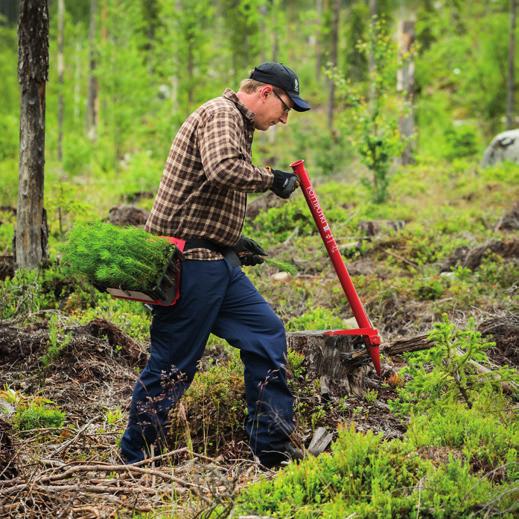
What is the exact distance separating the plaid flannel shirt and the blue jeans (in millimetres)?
197

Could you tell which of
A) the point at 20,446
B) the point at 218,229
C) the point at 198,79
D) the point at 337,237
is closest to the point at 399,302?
the point at 337,237

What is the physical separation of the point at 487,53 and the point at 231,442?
26.8m

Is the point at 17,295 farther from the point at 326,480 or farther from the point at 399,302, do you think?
the point at 326,480

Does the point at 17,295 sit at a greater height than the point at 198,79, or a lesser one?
lesser

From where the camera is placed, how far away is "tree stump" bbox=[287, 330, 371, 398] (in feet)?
16.9

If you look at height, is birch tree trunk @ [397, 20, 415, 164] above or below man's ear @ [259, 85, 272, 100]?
Result: above

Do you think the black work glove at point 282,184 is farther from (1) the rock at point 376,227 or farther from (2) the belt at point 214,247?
(1) the rock at point 376,227

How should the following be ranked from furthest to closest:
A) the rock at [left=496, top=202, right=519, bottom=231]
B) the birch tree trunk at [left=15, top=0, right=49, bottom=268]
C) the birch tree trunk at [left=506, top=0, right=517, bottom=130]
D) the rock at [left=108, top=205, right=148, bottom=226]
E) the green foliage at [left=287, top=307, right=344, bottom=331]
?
1. the birch tree trunk at [left=506, top=0, right=517, bottom=130]
2. the rock at [left=496, top=202, right=519, bottom=231]
3. the rock at [left=108, top=205, right=148, bottom=226]
4. the birch tree trunk at [left=15, top=0, right=49, bottom=268]
5. the green foliage at [left=287, top=307, right=344, bottom=331]

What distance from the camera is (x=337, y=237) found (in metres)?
10.3

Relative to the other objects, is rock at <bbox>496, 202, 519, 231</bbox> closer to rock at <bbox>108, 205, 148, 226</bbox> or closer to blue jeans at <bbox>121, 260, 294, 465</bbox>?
rock at <bbox>108, 205, 148, 226</bbox>

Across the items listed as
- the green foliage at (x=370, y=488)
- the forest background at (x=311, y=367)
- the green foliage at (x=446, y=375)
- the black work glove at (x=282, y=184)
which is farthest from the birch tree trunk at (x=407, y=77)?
the green foliage at (x=370, y=488)

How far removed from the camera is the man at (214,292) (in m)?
4.14

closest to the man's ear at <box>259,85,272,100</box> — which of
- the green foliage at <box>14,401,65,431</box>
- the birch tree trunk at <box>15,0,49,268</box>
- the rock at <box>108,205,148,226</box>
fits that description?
the green foliage at <box>14,401,65,431</box>

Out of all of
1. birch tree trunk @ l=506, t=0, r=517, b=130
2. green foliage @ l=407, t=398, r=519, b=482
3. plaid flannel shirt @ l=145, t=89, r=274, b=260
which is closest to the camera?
green foliage @ l=407, t=398, r=519, b=482
